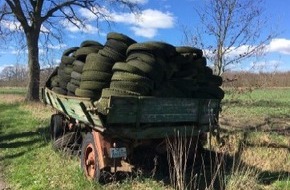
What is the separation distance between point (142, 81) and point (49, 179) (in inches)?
95.7

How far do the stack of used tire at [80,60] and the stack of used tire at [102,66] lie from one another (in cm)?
58

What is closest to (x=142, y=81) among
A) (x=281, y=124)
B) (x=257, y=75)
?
(x=281, y=124)

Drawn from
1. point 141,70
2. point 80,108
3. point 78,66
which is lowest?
point 80,108

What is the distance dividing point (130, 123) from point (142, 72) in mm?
784

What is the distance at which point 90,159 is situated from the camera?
740 centimetres

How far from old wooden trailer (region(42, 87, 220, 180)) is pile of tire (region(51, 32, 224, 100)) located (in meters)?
0.24

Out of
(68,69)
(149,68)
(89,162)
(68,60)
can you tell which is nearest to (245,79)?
(68,60)

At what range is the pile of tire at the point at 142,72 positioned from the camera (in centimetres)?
690

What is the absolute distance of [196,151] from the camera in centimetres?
800

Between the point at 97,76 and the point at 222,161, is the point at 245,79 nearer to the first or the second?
the point at 222,161

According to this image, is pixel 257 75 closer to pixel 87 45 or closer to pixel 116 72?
pixel 87 45

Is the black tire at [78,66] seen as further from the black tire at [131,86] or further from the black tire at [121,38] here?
the black tire at [131,86]

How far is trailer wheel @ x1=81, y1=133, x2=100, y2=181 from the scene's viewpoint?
703 centimetres

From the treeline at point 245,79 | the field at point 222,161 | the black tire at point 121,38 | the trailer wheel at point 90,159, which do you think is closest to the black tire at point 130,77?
the black tire at point 121,38
